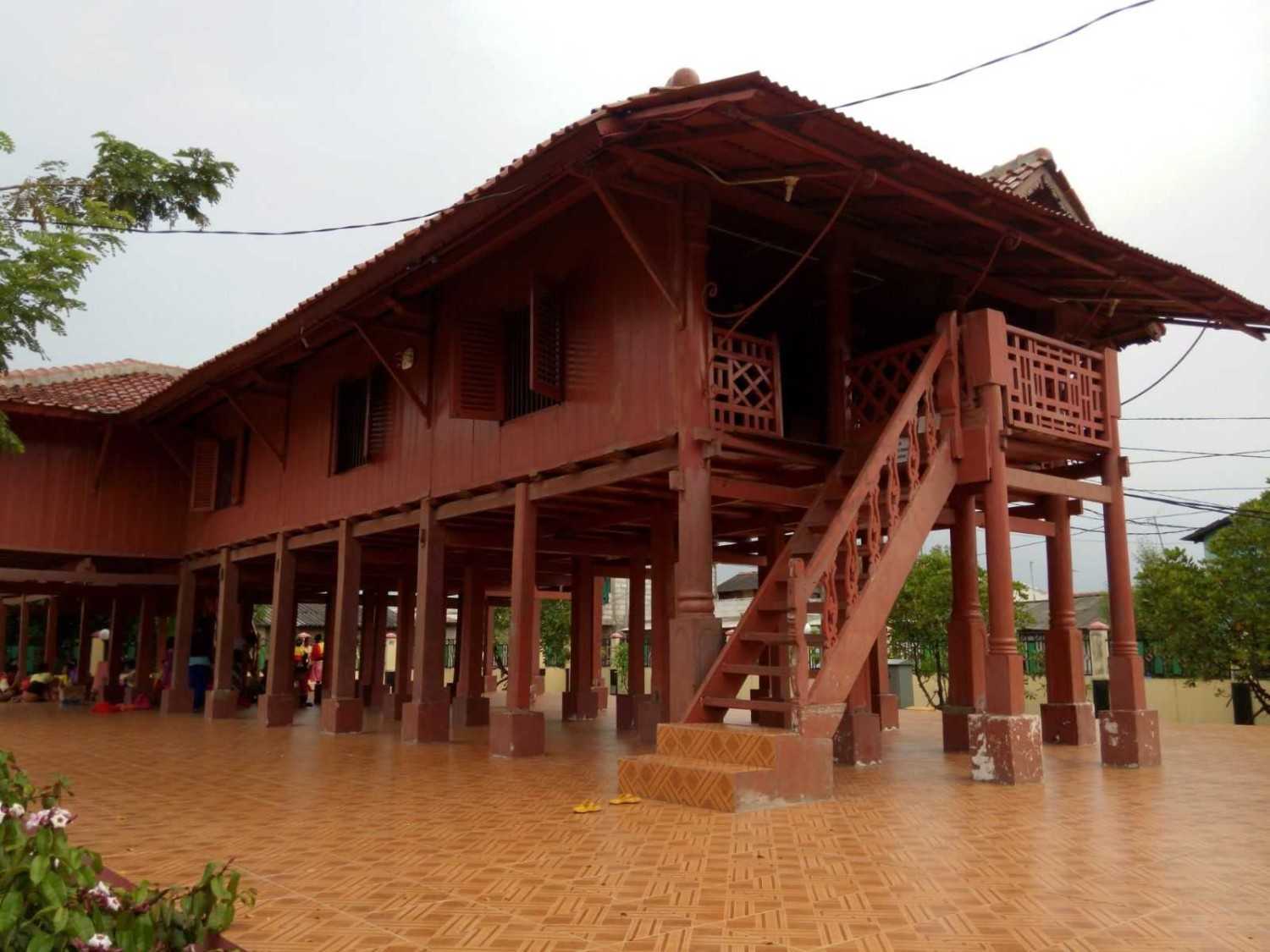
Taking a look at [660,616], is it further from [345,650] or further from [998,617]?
[998,617]

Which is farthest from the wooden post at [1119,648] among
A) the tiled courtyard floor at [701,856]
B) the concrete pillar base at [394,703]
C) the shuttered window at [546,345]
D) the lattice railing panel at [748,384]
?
the concrete pillar base at [394,703]

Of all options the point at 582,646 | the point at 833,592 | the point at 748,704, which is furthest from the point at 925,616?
the point at 748,704

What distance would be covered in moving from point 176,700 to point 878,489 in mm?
15474

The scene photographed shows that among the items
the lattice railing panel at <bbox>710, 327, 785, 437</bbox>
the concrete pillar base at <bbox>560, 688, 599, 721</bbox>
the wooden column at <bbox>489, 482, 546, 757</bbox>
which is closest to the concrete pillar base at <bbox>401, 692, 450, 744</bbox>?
the wooden column at <bbox>489, 482, 546, 757</bbox>

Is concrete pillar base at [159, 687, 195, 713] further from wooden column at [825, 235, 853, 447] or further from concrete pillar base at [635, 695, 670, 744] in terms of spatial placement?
wooden column at [825, 235, 853, 447]

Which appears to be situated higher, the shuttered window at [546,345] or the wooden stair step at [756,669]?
the shuttered window at [546,345]

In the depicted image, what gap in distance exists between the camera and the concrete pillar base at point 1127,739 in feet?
30.3

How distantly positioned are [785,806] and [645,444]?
333cm

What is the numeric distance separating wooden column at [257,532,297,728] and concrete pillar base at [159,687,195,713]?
3.98 meters

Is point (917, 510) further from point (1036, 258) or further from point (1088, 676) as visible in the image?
point (1088, 676)

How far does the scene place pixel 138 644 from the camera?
70.6 feet

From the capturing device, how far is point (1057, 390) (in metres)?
9.37

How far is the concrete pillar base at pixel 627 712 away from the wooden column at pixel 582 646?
1.54 m

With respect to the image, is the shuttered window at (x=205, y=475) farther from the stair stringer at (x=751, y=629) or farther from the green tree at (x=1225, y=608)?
the green tree at (x=1225, y=608)
